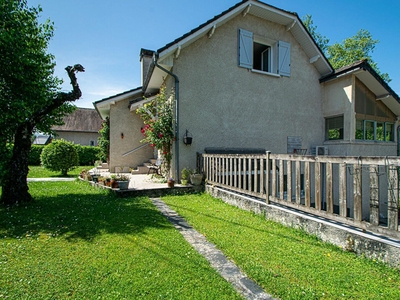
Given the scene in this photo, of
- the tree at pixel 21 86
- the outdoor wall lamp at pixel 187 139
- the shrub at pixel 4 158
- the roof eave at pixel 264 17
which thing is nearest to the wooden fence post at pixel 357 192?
the outdoor wall lamp at pixel 187 139

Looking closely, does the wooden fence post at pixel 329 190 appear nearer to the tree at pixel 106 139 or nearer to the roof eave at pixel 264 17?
the roof eave at pixel 264 17

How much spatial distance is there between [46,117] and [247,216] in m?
7.14

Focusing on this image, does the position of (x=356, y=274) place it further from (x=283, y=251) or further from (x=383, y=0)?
(x=383, y=0)

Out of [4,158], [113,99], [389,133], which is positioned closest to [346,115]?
[389,133]

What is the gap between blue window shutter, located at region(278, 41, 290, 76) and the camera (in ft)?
34.4

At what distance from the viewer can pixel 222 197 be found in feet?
23.4

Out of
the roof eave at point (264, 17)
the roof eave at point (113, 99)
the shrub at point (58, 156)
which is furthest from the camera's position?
the shrub at point (58, 156)

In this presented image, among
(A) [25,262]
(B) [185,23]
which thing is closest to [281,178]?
(A) [25,262]

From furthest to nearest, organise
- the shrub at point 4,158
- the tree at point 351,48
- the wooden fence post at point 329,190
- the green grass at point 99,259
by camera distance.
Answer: the tree at point 351,48
the shrub at point 4,158
the wooden fence post at point 329,190
the green grass at point 99,259

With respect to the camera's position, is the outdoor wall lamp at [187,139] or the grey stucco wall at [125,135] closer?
the outdoor wall lamp at [187,139]

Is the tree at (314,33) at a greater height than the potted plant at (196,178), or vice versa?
the tree at (314,33)

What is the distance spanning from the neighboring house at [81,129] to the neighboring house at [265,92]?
20435 millimetres

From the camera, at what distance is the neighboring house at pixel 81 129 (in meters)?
29.6

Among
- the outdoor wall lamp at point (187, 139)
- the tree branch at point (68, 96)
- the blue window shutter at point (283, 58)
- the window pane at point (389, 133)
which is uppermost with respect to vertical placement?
the blue window shutter at point (283, 58)
